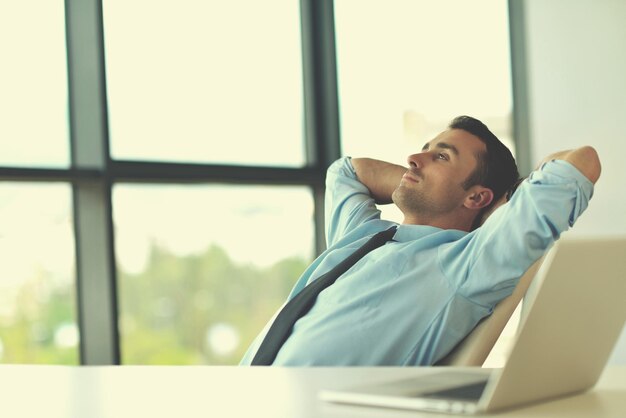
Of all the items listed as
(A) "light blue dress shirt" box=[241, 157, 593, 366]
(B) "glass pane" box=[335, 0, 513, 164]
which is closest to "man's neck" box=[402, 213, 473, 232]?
(A) "light blue dress shirt" box=[241, 157, 593, 366]

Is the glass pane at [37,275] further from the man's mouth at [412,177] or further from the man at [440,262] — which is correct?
the man's mouth at [412,177]

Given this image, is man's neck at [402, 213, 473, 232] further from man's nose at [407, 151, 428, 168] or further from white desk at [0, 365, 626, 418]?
white desk at [0, 365, 626, 418]

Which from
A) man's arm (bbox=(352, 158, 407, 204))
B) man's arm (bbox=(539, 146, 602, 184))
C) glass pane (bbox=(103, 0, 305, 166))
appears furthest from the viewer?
glass pane (bbox=(103, 0, 305, 166))

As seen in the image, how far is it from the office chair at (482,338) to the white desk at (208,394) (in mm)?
673

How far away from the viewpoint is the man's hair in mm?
2318

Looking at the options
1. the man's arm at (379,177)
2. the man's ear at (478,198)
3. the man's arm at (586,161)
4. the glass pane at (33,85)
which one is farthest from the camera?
the glass pane at (33,85)

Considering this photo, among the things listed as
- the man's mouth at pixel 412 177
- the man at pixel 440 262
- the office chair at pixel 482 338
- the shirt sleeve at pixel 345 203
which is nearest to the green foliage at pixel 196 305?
the shirt sleeve at pixel 345 203

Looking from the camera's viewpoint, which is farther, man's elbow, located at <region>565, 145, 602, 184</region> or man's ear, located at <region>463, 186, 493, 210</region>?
man's ear, located at <region>463, 186, 493, 210</region>

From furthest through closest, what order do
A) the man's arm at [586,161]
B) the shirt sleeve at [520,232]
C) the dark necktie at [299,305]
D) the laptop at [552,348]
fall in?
1. the dark necktie at [299,305]
2. the man's arm at [586,161]
3. the shirt sleeve at [520,232]
4. the laptop at [552,348]

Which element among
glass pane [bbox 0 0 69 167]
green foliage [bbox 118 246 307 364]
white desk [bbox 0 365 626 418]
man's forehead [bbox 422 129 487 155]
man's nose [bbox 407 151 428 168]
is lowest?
green foliage [bbox 118 246 307 364]

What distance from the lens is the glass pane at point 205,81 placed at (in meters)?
3.54

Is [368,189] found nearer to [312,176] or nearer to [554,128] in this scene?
[312,176]

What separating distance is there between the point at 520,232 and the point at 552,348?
0.89m

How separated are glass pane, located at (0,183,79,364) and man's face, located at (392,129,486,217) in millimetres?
1480
